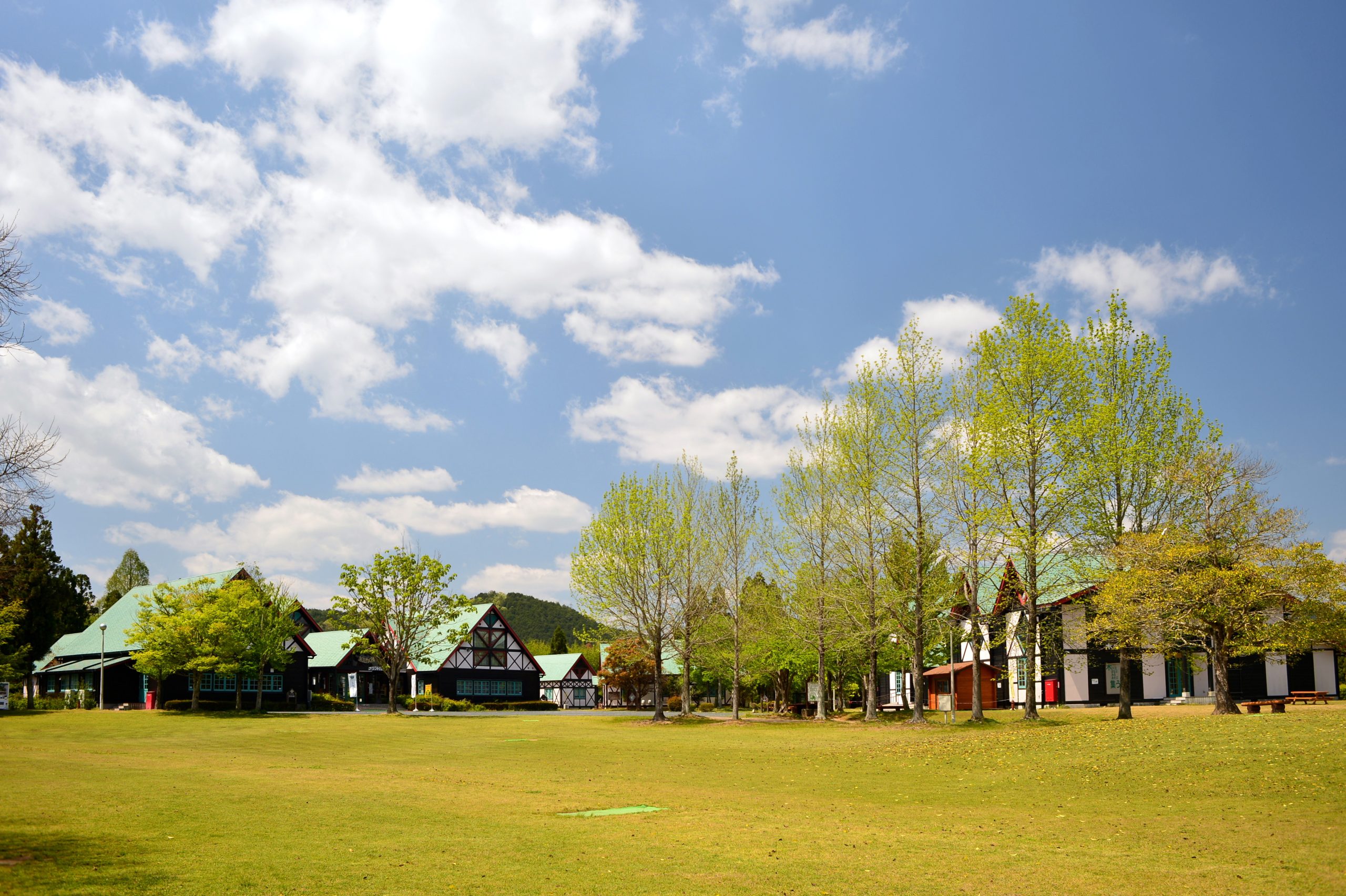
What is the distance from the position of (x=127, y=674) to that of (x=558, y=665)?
4084 cm

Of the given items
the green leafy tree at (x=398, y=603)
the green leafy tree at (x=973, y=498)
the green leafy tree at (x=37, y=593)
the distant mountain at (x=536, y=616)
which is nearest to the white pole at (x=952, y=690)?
the green leafy tree at (x=973, y=498)

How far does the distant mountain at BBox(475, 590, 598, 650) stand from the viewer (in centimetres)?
14150

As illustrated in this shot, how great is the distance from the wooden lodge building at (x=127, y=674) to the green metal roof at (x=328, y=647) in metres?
5.54

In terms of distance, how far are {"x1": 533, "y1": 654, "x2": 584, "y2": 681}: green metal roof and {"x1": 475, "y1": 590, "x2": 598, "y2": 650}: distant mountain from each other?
37.3 m

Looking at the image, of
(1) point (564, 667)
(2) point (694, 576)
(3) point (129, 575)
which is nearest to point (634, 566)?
(2) point (694, 576)

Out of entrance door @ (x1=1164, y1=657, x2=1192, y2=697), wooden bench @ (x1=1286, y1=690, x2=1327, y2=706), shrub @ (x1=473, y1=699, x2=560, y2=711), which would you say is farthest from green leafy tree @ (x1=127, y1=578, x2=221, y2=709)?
wooden bench @ (x1=1286, y1=690, x2=1327, y2=706)

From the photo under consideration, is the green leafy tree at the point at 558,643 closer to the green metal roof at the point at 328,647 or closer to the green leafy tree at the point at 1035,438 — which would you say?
the green metal roof at the point at 328,647

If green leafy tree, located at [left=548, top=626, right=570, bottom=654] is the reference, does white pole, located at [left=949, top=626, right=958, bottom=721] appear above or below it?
above

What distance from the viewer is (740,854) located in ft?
40.4

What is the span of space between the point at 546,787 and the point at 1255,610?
24285mm

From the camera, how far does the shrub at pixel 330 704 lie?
65.3m

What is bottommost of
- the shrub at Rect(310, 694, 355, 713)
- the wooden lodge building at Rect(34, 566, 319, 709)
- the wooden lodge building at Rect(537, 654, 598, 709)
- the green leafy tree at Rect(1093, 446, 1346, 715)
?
the wooden lodge building at Rect(537, 654, 598, 709)

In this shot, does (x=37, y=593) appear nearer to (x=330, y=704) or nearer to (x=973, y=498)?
(x=330, y=704)

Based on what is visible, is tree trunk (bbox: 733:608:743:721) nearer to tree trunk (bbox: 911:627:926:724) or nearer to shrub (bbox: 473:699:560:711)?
tree trunk (bbox: 911:627:926:724)
